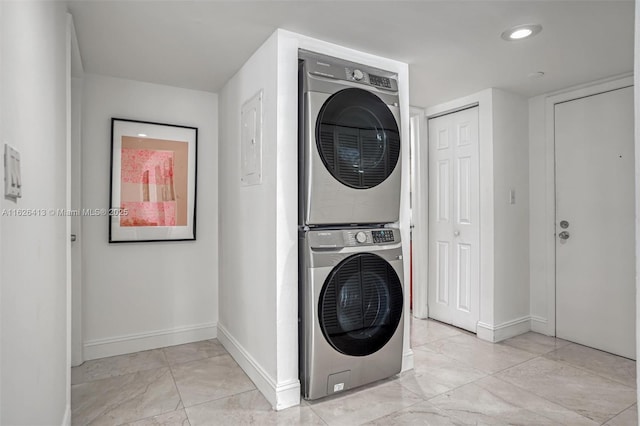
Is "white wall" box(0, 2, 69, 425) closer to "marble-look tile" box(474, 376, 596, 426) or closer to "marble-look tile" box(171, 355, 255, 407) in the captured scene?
"marble-look tile" box(171, 355, 255, 407)

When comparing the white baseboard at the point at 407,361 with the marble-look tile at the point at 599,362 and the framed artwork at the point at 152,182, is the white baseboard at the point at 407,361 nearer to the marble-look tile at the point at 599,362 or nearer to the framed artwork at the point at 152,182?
the marble-look tile at the point at 599,362

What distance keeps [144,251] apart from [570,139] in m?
3.80

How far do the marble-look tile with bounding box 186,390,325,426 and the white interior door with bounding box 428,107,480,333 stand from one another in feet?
6.71

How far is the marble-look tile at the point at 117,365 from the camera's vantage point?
8.54ft

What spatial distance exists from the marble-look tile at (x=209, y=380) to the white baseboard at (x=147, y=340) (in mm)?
459

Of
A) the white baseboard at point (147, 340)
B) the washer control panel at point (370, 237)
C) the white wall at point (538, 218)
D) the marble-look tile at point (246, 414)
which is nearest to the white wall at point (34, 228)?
the marble-look tile at point (246, 414)

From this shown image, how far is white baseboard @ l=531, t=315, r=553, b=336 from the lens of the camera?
Result: 137 inches

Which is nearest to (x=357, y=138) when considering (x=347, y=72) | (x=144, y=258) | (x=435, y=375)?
(x=347, y=72)

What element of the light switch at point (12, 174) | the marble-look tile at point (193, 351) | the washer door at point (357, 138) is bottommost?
the marble-look tile at point (193, 351)

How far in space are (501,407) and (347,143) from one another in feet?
5.93

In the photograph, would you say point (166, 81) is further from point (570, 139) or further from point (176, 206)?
point (570, 139)

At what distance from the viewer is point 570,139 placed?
3.32 metres

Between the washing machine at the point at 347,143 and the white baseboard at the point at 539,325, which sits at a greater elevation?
the washing machine at the point at 347,143

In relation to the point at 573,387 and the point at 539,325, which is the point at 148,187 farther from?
the point at 539,325
